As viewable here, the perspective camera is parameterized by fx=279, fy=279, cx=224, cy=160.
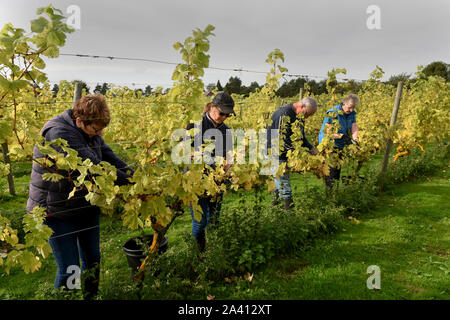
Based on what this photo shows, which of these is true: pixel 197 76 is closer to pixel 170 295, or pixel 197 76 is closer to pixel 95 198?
pixel 95 198

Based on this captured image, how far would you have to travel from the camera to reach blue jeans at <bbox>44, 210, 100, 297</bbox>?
6.55 feet

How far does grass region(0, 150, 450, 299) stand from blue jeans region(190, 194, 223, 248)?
1.10ft

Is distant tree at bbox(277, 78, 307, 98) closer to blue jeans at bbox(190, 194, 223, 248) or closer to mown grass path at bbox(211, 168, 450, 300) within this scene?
mown grass path at bbox(211, 168, 450, 300)

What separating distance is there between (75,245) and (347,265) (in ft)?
9.22

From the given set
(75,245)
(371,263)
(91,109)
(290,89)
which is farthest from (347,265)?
(290,89)

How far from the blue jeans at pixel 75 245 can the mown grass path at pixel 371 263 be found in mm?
1220

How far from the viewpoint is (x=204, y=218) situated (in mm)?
3021

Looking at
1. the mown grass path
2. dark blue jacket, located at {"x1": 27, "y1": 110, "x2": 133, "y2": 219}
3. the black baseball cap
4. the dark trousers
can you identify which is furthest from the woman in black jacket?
the dark trousers

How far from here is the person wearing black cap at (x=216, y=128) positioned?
109 inches

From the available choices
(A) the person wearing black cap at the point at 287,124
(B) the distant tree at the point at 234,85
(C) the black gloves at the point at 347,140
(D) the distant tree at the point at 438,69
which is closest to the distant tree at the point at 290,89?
(B) the distant tree at the point at 234,85

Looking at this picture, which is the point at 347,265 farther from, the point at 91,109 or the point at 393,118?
the point at 393,118

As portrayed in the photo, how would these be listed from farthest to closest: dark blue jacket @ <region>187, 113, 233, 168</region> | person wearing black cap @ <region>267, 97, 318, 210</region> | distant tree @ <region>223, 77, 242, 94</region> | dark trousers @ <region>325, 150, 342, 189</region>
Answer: distant tree @ <region>223, 77, 242, 94</region>
dark trousers @ <region>325, 150, 342, 189</region>
person wearing black cap @ <region>267, 97, 318, 210</region>
dark blue jacket @ <region>187, 113, 233, 168</region>
